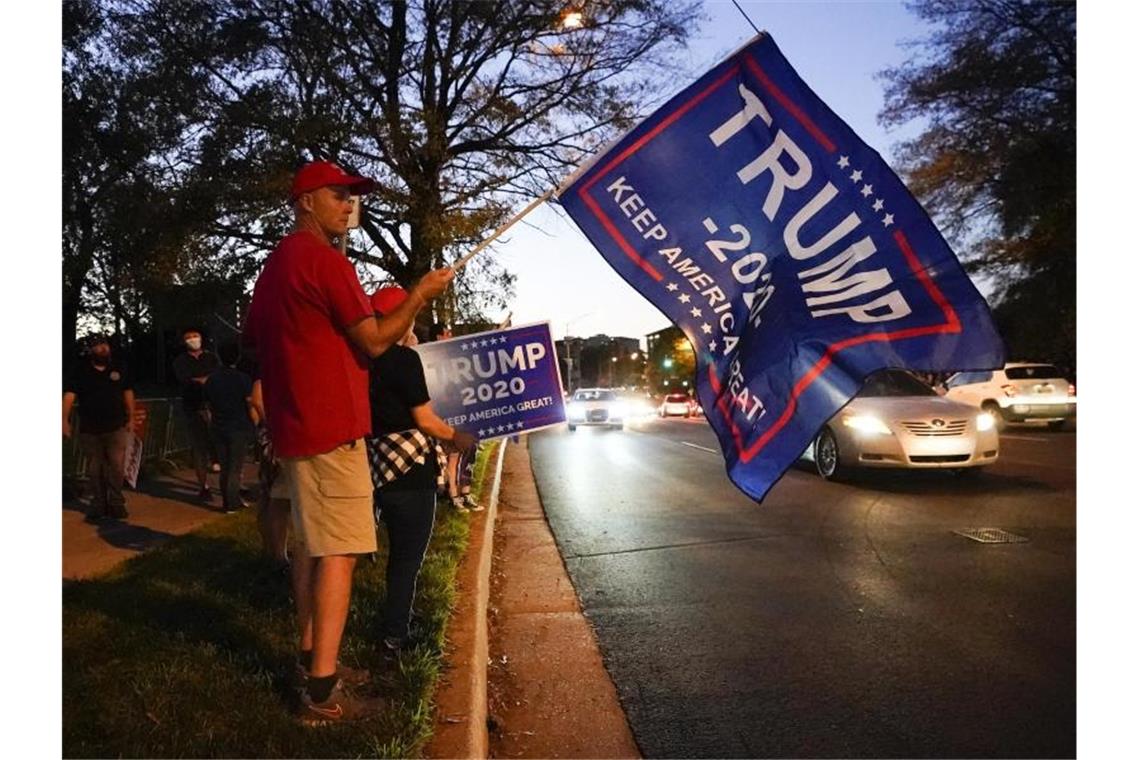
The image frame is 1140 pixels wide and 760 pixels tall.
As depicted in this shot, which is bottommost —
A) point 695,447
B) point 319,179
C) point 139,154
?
point 695,447

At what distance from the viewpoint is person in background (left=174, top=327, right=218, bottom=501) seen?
9.41 meters

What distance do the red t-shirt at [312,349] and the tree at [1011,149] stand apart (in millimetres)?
29206

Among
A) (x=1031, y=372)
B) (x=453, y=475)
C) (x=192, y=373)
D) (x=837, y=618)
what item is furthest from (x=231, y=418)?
(x=1031, y=372)

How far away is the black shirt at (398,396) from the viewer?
12.8ft

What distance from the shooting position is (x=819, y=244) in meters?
3.17

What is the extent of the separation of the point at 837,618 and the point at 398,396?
2.90 m

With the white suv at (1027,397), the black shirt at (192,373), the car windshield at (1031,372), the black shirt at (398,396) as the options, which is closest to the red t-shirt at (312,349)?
the black shirt at (398,396)

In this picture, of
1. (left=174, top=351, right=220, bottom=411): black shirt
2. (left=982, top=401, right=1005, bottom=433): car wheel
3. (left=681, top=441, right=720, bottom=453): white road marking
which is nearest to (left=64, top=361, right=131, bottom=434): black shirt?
(left=174, top=351, right=220, bottom=411): black shirt

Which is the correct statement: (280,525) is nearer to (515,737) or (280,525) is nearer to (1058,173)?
(515,737)

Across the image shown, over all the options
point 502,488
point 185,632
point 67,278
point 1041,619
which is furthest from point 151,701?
point 67,278

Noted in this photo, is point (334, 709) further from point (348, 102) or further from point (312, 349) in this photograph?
point (348, 102)

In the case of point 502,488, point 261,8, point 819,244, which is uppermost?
point 261,8

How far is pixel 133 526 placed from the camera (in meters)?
7.59

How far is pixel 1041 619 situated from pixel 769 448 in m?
2.88
